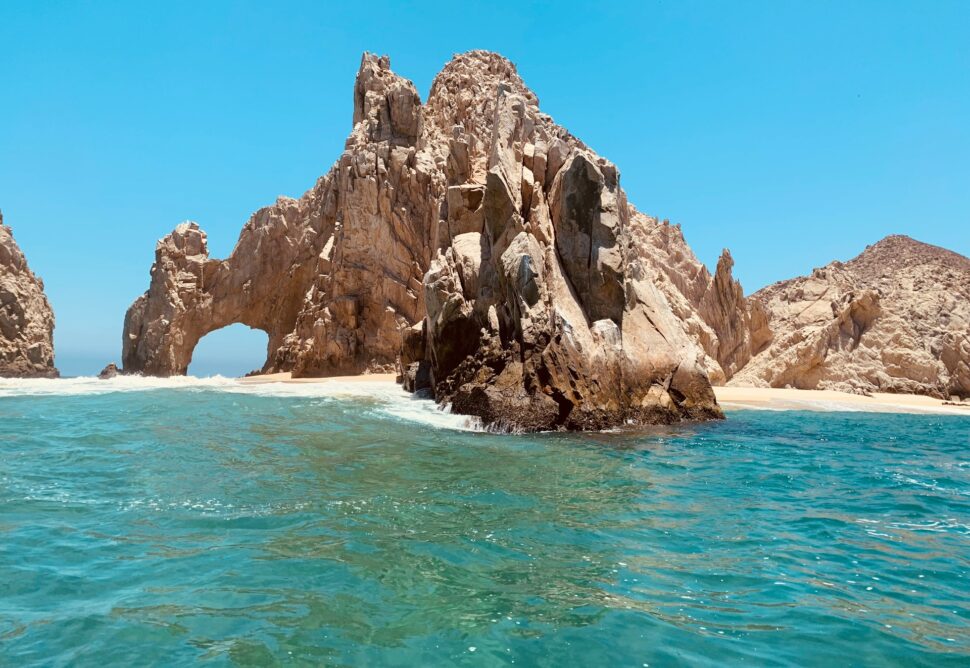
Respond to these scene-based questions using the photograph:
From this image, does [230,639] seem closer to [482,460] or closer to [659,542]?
[659,542]

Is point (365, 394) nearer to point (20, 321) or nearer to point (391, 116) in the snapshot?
point (391, 116)

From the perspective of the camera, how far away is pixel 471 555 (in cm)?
542

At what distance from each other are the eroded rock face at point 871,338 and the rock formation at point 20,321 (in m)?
43.5

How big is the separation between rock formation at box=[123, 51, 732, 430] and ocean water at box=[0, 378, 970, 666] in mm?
4145

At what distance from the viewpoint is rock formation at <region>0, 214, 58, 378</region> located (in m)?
37.4

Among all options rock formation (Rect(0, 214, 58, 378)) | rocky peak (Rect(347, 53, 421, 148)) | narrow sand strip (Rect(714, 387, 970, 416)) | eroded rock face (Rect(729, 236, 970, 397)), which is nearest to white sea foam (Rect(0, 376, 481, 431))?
narrow sand strip (Rect(714, 387, 970, 416))

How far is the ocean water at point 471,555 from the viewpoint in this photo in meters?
3.84

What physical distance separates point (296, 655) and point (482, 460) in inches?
246

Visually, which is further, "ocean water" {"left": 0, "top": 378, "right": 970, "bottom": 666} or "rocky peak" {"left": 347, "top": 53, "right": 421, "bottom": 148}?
"rocky peak" {"left": 347, "top": 53, "right": 421, "bottom": 148}

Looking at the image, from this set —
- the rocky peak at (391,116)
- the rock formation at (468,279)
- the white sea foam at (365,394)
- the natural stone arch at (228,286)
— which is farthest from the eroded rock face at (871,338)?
the natural stone arch at (228,286)

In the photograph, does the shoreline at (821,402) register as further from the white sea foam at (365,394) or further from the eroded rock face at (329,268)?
the eroded rock face at (329,268)

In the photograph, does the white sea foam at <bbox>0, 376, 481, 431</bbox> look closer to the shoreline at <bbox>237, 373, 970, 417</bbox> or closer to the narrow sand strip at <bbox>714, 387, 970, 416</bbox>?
the shoreline at <bbox>237, 373, 970, 417</bbox>

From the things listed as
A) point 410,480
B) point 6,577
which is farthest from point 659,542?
point 6,577

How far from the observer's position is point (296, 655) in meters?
3.63
